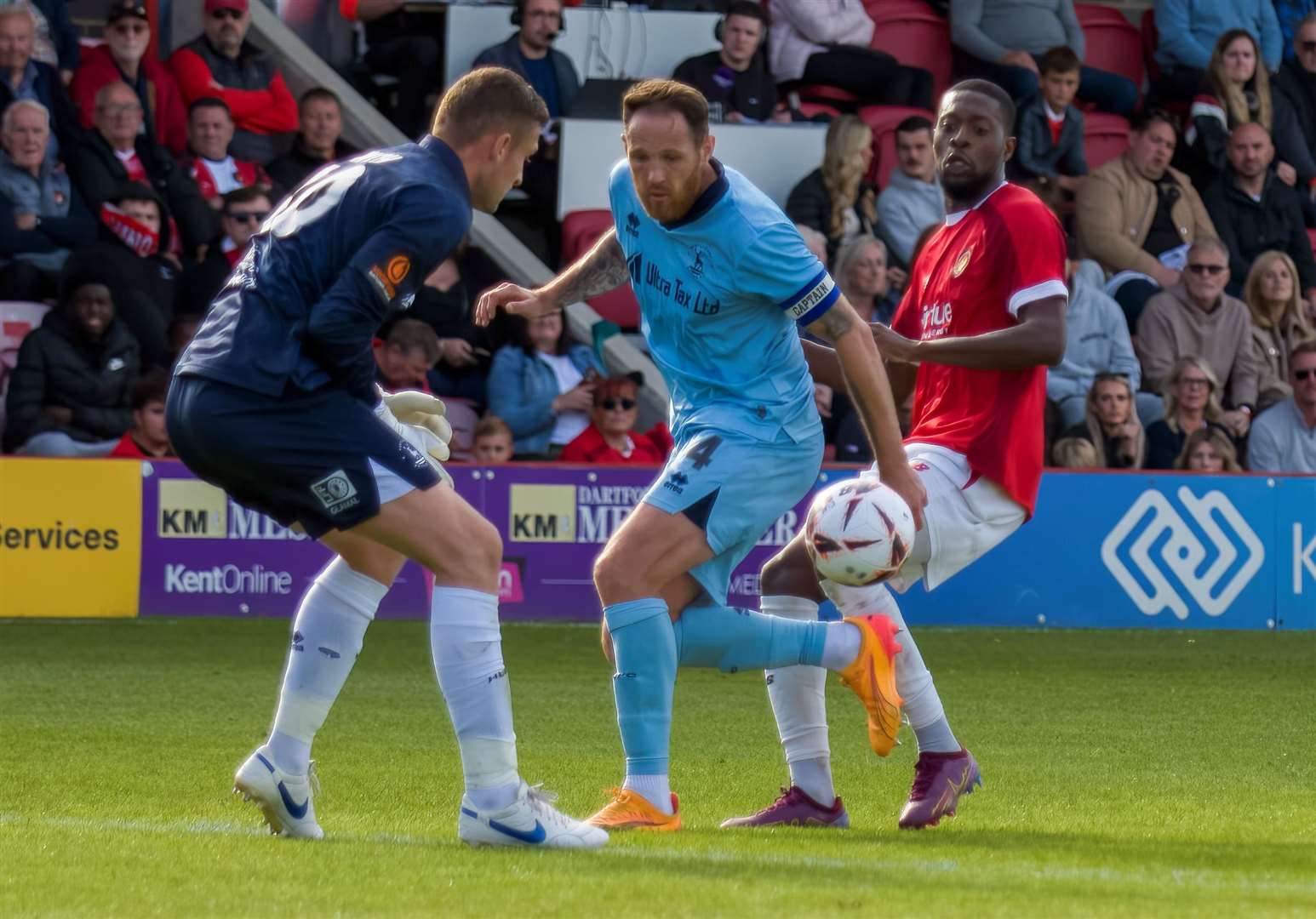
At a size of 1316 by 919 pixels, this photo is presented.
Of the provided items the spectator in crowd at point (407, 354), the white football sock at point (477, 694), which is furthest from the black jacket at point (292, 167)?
the white football sock at point (477, 694)

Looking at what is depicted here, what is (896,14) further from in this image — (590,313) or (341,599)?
(341,599)

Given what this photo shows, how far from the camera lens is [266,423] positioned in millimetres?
4844

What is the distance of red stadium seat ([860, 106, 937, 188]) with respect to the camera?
15070 mm

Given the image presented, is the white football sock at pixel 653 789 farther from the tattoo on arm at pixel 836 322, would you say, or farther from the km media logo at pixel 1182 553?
the km media logo at pixel 1182 553

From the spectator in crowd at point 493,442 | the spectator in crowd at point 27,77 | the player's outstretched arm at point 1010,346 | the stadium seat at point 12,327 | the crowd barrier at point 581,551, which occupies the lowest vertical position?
the crowd barrier at point 581,551

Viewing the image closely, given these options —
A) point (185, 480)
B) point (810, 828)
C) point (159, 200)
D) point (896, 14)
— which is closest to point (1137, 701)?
point (810, 828)

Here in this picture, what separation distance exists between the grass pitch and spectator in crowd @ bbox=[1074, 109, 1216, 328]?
434cm

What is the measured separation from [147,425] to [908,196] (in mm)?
5488

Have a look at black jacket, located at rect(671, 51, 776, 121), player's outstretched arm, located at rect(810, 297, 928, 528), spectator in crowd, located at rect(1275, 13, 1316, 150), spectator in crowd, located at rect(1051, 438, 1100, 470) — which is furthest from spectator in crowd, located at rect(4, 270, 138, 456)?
spectator in crowd, located at rect(1275, 13, 1316, 150)

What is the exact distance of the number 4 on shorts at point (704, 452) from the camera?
5.32 m

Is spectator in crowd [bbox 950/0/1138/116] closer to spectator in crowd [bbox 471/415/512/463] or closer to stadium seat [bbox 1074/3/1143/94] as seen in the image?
stadium seat [bbox 1074/3/1143/94]

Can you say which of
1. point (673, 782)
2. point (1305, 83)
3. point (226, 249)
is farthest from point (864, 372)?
point (1305, 83)

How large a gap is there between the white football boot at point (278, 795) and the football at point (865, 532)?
1.45 meters

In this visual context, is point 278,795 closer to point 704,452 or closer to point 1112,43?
point 704,452
